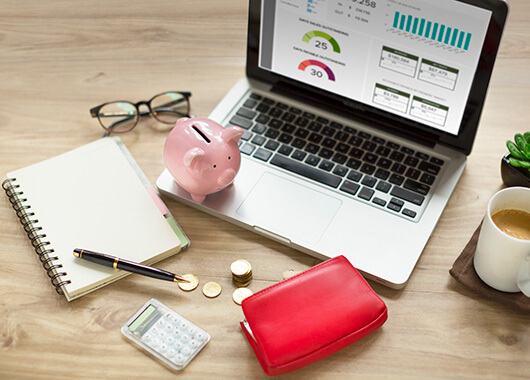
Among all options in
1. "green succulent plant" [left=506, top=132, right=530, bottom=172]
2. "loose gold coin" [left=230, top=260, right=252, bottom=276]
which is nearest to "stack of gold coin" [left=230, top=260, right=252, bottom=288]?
"loose gold coin" [left=230, top=260, right=252, bottom=276]

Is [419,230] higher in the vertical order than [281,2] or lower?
lower

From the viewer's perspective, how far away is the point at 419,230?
1.01 meters

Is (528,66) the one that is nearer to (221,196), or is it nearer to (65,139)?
(221,196)

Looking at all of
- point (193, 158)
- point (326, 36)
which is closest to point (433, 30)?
point (326, 36)

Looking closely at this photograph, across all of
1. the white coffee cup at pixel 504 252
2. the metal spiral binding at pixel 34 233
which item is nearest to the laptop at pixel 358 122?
the white coffee cup at pixel 504 252

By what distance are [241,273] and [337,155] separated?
295 millimetres

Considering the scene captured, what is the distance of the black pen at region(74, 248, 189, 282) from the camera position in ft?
3.15

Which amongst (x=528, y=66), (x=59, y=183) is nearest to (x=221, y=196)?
(x=59, y=183)

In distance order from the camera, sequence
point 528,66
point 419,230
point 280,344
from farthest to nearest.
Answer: point 528,66 < point 419,230 < point 280,344

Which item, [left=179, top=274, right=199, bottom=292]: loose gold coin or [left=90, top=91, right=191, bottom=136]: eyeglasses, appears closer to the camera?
[left=179, top=274, right=199, bottom=292]: loose gold coin

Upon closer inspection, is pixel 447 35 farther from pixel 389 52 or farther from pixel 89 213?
pixel 89 213

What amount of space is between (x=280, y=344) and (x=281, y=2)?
59cm

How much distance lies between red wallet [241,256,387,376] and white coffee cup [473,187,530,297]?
173mm

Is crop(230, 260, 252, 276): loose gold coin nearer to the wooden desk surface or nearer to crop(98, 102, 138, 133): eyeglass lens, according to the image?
the wooden desk surface
